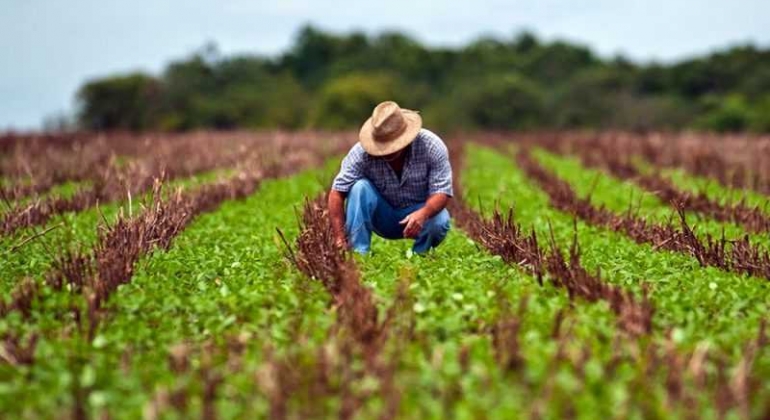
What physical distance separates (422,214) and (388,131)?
664mm

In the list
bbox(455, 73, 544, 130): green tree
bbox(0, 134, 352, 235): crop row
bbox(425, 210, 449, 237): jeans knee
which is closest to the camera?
bbox(425, 210, 449, 237): jeans knee

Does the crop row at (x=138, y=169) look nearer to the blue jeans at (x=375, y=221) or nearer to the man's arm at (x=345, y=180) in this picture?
the man's arm at (x=345, y=180)

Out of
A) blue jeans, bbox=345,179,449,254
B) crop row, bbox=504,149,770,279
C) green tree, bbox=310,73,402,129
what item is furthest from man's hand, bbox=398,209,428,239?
green tree, bbox=310,73,402,129

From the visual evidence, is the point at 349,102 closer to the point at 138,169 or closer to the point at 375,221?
the point at 138,169

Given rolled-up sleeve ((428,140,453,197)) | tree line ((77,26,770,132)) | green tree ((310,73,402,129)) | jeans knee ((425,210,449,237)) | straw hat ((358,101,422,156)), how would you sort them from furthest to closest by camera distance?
tree line ((77,26,770,132)) < green tree ((310,73,402,129)) < jeans knee ((425,210,449,237)) < rolled-up sleeve ((428,140,453,197)) < straw hat ((358,101,422,156))

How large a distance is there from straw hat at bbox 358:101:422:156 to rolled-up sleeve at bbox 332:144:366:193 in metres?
0.23

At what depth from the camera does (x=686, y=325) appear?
16.2 ft

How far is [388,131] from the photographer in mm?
6645

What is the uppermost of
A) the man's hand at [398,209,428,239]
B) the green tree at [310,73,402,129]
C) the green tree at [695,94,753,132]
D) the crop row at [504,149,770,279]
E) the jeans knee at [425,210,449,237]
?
the man's hand at [398,209,428,239]

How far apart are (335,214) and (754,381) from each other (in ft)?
12.0

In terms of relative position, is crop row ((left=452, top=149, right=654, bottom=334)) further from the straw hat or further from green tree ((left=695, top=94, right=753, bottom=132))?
green tree ((left=695, top=94, right=753, bottom=132))

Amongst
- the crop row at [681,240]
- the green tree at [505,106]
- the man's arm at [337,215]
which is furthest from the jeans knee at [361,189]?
the green tree at [505,106]

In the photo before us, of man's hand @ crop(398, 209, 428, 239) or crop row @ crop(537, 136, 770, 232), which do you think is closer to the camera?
man's hand @ crop(398, 209, 428, 239)

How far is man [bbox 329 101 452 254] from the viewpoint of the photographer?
668 centimetres
